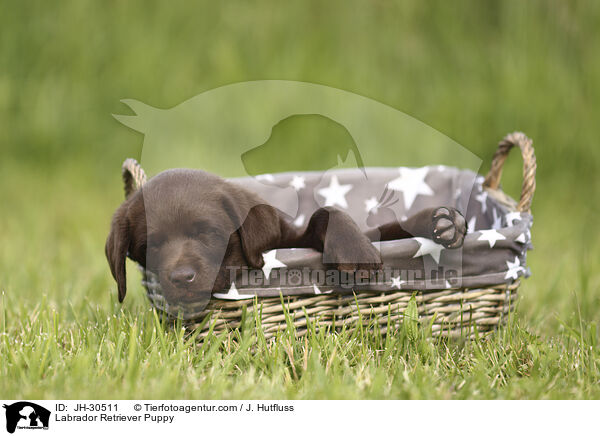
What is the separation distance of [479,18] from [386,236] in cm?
308

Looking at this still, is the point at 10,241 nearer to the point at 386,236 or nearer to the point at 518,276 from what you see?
the point at 386,236

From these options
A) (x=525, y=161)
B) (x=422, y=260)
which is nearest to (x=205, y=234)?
(x=422, y=260)

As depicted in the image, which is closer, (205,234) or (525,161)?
(205,234)

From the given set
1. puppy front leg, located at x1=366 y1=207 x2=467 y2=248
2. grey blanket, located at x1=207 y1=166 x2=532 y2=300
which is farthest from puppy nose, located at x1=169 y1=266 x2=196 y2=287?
puppy front leg, located at x1=366 y1=207 x2=467 y2=248

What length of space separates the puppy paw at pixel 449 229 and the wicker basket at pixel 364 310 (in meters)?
0.21

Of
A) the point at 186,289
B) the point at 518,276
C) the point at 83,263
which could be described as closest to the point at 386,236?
the point at 518,276

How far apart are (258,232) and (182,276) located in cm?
33

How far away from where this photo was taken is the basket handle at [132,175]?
8.33ft

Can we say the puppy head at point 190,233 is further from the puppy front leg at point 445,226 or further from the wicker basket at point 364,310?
the puppy front leg at point 445,226

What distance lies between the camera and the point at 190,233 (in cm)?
217

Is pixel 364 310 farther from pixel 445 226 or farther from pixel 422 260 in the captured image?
A: pixel 445 226

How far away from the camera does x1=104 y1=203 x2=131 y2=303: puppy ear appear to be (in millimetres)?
2232

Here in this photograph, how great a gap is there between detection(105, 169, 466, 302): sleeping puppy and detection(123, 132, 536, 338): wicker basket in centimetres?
11
